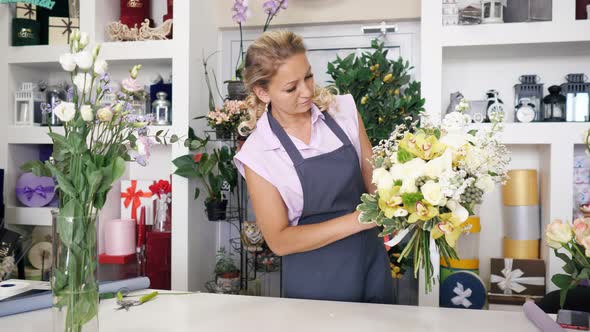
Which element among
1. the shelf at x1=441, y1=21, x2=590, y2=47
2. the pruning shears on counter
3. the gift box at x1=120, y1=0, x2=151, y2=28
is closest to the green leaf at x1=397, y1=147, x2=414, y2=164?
the pruning shears on counter

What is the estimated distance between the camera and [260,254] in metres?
3.11

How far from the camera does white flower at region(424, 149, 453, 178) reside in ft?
3.89

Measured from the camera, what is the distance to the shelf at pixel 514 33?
268cm

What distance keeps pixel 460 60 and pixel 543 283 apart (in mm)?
1278

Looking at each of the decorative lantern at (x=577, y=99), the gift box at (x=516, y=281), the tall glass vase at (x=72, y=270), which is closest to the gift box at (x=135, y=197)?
the gift box at (x=516, y=281)

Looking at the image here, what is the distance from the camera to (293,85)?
209cm

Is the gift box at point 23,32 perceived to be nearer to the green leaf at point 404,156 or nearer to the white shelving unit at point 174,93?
the white shelving unit at point 174,93

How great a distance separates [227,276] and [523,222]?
1.60 m

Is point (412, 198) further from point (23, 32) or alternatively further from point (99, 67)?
point (23, 32)

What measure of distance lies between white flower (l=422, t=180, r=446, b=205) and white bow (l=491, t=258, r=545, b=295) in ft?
6.18

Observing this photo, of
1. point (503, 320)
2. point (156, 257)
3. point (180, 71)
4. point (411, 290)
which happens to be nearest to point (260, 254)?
point (156, 257)

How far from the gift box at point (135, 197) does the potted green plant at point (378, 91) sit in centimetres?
125

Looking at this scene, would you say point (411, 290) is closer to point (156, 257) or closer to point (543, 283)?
point (543, 283)

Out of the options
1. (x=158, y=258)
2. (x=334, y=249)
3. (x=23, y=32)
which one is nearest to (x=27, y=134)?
(x=23, y=32)
